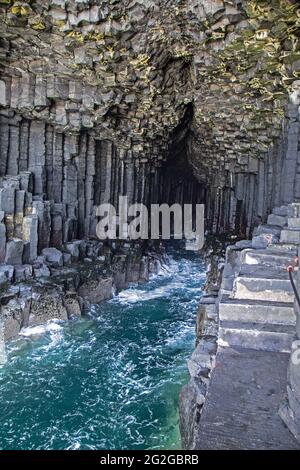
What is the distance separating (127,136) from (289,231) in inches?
535

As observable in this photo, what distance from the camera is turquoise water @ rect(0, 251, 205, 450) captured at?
27.3 ft

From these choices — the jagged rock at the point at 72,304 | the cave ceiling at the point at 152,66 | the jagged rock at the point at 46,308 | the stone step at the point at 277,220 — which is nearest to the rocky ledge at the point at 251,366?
the stone step at the point at 277,220

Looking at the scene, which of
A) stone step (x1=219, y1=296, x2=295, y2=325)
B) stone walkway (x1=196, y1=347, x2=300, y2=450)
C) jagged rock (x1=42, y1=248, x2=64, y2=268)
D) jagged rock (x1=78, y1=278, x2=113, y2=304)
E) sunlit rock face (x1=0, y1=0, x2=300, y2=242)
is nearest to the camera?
stone walkway (x1=196, y1=347, x2=300, y2=450)

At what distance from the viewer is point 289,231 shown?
26.6 feet

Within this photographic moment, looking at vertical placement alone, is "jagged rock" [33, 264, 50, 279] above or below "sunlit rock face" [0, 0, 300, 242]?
below

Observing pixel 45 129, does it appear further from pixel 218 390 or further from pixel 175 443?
pixel 218 390

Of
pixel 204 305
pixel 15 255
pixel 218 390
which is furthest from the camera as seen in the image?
pixel 15 255

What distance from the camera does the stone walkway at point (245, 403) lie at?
3.98 m

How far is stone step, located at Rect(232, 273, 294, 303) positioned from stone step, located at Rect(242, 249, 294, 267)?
813mm

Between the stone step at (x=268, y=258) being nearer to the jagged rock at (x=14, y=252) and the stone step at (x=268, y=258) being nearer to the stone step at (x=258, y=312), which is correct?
the stone step at (x=258, y=312)

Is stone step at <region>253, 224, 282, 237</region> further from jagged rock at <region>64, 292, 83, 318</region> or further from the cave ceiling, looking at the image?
jagged rock at <region>64, 292, 83, 318</region>


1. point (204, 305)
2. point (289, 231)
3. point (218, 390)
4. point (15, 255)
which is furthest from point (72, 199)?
point (218, 390)

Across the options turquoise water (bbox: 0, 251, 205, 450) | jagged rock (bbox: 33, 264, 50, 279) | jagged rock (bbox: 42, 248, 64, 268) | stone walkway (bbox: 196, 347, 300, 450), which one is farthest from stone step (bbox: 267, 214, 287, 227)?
jagged rock (bbox: 42, 248, 64, 268)

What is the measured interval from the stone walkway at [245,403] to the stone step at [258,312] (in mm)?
493
